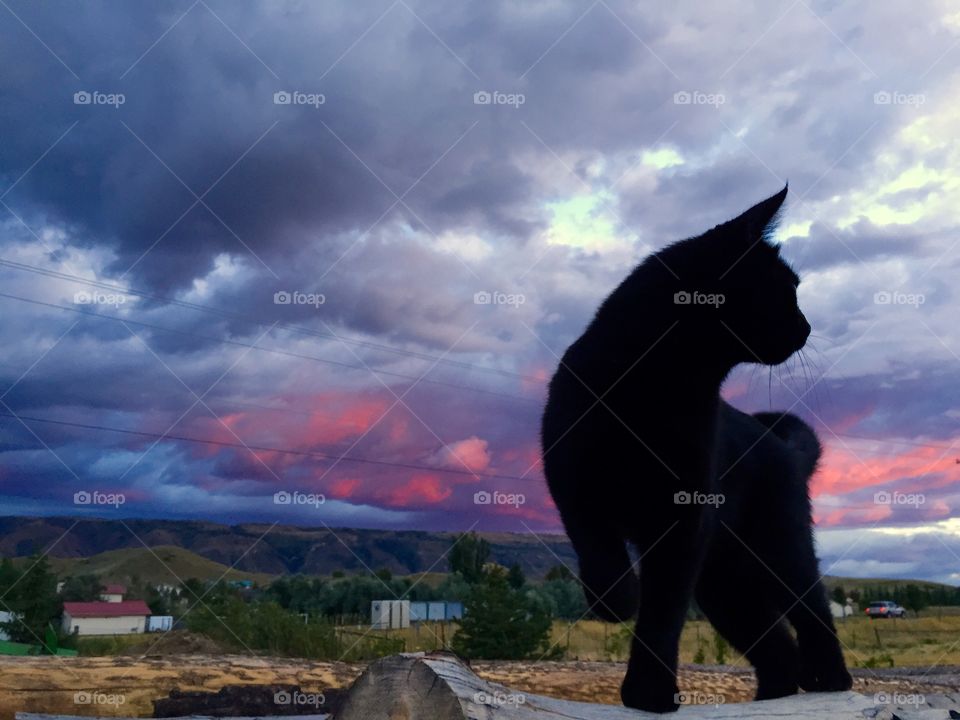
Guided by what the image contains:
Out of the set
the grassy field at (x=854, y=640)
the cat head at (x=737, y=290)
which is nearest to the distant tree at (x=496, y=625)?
the grassy field at (x=854, y=640)

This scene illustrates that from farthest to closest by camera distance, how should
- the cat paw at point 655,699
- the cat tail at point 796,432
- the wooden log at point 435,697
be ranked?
the cat tail at point 796,432 → the cat paw at point 655,699 → the wooden log at point 435,697

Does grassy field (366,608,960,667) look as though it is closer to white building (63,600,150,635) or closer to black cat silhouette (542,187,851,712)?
white building (63,600,150,635)

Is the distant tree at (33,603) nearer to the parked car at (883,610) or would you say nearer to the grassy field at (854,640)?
the grassy field at (854,640)

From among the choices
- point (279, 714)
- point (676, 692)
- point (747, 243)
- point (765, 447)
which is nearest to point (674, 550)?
point (676, 692)

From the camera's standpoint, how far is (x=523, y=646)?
1123 cm

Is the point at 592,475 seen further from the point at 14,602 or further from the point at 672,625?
the point at 14,602

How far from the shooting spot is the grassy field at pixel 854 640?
34.8 ft

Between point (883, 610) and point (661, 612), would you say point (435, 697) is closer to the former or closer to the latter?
point (661, 612)

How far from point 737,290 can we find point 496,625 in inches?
295

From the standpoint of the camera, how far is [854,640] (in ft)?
42.9

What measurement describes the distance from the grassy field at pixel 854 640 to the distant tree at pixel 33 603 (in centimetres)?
396

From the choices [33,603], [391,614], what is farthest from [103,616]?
[391,614]

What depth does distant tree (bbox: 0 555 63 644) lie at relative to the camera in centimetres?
933

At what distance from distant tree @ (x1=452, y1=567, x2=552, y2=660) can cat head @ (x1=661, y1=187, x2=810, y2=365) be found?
670 cm
